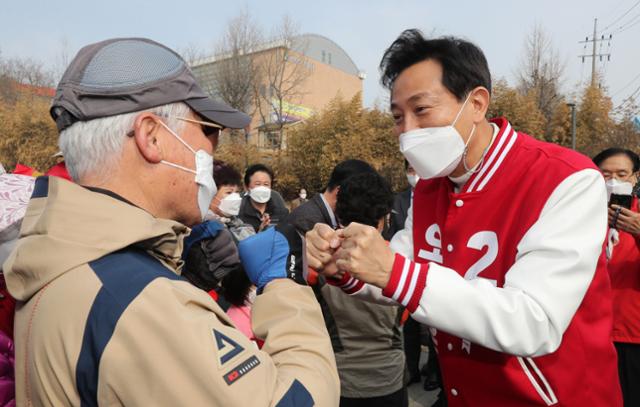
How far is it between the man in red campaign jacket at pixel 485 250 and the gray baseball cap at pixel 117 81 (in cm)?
79

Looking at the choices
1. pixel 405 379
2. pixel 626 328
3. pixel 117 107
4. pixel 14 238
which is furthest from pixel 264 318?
pixel 626 328

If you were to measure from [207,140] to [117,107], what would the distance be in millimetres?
354

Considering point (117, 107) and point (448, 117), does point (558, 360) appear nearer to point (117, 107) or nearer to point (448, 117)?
point (448, 117)

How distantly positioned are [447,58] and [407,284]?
3.65ft

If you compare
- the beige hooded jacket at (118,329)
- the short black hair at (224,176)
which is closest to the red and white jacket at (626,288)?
the beige hooded jacket at (118,329)

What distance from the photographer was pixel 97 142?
4.34 ft

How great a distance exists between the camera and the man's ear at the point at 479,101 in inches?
80.6

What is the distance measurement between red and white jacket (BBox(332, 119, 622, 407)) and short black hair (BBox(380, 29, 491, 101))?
0.26 metres

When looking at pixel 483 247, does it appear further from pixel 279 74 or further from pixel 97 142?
pixel 279 74

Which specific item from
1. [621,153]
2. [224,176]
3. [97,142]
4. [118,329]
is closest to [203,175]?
[97,142]

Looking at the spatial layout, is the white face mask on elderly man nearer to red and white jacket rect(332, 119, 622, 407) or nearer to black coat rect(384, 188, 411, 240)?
red and white jacket rect(332, 119, 622, 407)

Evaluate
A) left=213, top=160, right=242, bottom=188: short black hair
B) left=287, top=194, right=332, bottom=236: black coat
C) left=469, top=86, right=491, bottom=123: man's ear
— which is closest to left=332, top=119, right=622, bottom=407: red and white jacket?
left=469, top=86, right=491, bottom=123: man's ear

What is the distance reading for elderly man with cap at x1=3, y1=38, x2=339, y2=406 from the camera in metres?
1.01

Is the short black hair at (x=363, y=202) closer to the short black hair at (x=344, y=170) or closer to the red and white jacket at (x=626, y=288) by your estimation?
the short black hair at (x=344, y=170)
